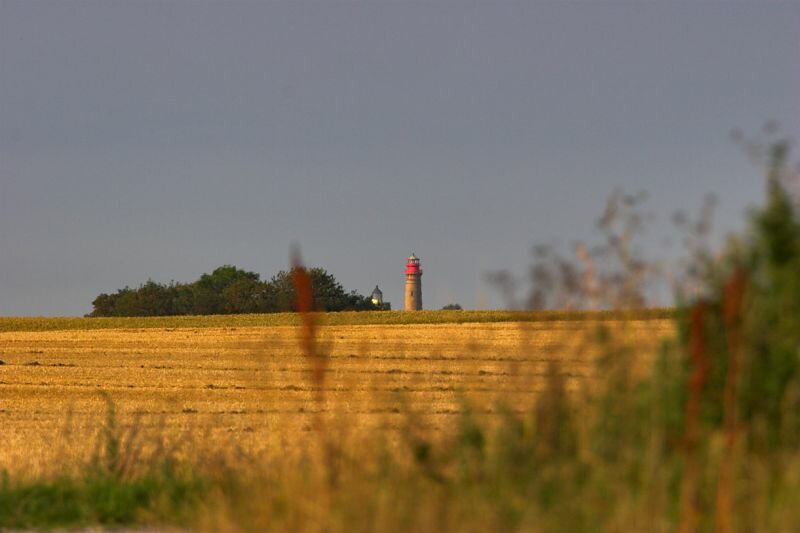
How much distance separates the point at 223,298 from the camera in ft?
304

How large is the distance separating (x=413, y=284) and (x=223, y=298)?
28842 millimetres

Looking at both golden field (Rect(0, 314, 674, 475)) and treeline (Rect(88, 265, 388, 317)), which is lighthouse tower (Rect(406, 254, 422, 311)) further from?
golden field (Rect(0, 314, 674, 475))

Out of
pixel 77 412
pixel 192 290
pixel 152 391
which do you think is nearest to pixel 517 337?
pixel 152 391

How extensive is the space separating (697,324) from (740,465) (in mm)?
2149

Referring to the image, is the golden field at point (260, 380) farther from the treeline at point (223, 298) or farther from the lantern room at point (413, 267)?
the lantern room at point (413, 267)

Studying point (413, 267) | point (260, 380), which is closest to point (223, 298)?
point (413, 267)

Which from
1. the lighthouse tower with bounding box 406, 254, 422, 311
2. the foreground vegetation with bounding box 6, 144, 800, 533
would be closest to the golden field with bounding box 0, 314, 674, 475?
the foreground vegetation with bounding box 6, 144, 800, 533

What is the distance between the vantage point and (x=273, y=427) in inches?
756

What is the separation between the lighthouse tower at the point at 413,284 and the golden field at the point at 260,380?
2553 inches

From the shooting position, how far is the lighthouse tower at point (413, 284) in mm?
116312

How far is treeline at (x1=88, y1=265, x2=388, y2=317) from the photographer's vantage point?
3410 inches

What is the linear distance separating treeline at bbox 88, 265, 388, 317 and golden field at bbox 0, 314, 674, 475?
3453 cm

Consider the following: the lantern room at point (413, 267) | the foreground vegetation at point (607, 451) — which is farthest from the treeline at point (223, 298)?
the foreground vegetation at point (607, 451)

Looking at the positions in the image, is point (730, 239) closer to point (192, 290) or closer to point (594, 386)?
point (594, 386)
